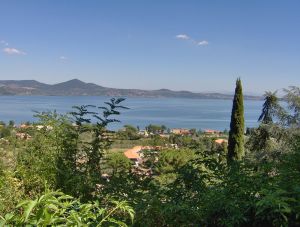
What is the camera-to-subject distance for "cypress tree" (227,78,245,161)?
19.1 meters

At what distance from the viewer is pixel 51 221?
1053 mm

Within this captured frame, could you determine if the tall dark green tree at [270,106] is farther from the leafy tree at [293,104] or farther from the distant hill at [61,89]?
A: the distant hill at [61,89]

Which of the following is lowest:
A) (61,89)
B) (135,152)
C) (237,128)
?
(61,89)

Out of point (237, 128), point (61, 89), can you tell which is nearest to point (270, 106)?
point (237, 128)

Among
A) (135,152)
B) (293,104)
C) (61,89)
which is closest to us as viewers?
→ (135,152)

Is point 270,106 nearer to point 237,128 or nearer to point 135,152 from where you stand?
point 237,128

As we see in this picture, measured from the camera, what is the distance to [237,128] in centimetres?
1939

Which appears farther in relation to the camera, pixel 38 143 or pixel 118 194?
pixel 38 143

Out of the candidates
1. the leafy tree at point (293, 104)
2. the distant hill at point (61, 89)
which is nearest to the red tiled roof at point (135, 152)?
the leafy tree at point (293, 104)

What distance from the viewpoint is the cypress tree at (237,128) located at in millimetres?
19141

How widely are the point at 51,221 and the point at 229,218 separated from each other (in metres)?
1.34

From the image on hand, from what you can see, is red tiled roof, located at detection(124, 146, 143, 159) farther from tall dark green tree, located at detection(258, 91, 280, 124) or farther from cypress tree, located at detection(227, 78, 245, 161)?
tall dark green tree, located at detection(258, 91, 280, 124)

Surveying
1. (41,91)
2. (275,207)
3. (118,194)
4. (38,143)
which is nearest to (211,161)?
(118,194)

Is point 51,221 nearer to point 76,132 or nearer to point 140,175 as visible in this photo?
point 140,175
